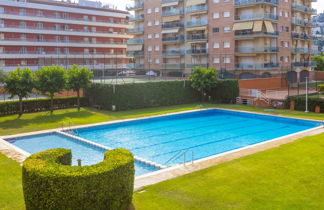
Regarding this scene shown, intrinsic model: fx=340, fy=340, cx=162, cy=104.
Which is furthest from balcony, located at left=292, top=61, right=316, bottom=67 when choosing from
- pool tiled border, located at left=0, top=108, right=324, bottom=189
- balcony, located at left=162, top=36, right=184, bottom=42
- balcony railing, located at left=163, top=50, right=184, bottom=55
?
pool tiled border, located at left=0, top=108, right=324, bottom=189

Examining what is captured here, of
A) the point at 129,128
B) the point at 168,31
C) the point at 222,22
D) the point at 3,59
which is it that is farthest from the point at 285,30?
the point at 3,59

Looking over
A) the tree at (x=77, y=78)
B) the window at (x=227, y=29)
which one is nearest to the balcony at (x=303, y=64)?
the window at (x=227, y=29)

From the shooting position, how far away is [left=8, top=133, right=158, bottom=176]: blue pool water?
1717cm

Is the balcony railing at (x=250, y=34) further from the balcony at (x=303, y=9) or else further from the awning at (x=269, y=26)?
the balcony at (x=303, y=9)

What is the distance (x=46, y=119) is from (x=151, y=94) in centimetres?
1053

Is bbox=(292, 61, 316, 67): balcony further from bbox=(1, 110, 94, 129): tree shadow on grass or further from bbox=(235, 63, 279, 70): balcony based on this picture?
bbox=(1, 110, 94, 129): tree shadow on grass

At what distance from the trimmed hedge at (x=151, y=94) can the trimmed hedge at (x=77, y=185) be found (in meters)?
21.8

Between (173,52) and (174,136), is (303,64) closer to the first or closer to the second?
(173,52)

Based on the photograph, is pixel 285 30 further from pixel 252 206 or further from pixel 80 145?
pixel 252 206

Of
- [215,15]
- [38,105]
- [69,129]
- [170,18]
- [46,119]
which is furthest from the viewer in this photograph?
[170,18]

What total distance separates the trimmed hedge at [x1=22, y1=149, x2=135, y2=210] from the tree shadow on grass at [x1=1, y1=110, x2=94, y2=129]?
16.7 meters

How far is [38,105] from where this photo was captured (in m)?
29.4

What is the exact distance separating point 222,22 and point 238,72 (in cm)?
761

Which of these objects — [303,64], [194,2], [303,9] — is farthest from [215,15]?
[303,64]
